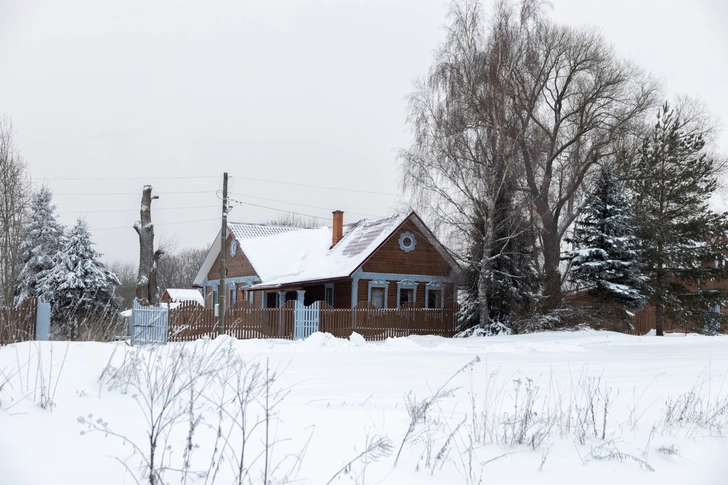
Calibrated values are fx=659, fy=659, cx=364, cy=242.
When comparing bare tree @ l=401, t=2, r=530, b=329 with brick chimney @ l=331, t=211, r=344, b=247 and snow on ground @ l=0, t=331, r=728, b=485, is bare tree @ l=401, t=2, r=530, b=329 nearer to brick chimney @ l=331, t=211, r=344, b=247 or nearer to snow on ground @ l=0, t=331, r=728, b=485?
brick chimney @ l=331, t=211, r=344, b=247

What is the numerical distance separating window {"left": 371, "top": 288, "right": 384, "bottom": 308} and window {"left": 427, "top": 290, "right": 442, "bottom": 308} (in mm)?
A: 2573

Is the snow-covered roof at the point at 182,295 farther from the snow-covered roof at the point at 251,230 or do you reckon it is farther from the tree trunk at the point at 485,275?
the tree trunk at the point at 485,275

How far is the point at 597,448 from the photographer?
5.77 metres

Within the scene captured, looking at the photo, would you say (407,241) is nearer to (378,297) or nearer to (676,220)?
(378,297)

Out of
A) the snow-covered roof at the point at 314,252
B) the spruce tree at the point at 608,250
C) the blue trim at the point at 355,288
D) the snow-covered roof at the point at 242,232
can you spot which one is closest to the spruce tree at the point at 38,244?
the snow-covered roof at the point at 242,232

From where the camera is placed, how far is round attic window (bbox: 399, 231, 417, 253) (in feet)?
104

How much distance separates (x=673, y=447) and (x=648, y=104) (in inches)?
1177

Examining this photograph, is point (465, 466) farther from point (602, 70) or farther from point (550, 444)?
point (602, 70)

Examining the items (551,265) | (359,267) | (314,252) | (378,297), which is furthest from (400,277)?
(551,265)

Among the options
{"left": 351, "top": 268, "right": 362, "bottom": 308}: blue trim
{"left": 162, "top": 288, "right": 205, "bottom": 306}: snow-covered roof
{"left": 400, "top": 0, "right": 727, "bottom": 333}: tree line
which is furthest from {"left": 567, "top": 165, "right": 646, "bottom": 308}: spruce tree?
{"left": 162, "top": 288, "right": 205, "bottom": 306}: snow-covered roof

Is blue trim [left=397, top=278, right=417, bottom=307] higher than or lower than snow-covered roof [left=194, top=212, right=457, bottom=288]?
lower

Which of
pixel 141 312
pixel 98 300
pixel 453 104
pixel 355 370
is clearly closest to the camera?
pixel 355 370

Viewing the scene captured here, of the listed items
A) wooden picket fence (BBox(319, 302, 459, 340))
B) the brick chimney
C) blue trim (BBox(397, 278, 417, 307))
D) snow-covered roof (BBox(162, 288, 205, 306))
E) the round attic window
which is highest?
the brick chimney

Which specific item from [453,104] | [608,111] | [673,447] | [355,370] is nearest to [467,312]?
[453,104]
